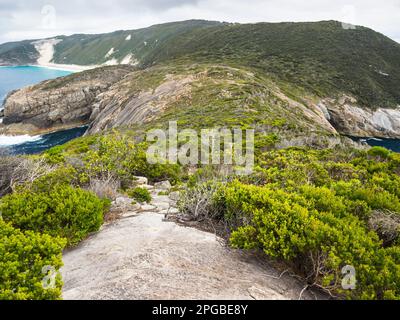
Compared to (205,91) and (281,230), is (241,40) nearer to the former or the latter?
(205,91)

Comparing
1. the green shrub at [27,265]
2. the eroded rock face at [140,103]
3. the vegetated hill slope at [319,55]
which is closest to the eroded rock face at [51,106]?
the eroded rock face at [140,103]

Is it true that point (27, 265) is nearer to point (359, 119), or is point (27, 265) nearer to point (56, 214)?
point (56, 214)

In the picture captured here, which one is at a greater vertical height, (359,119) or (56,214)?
(359,119)

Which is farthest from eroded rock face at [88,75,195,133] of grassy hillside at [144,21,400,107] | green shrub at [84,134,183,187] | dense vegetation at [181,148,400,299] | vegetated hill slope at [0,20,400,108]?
dense vegetation at [181,148,400,299]

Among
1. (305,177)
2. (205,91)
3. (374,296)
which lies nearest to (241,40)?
(205,91)

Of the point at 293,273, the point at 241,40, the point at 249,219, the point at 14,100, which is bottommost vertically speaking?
the point at 293,273
